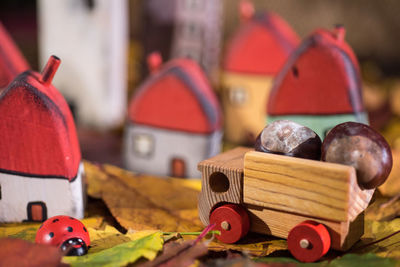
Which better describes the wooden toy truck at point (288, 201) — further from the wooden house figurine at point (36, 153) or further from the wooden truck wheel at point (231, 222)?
the wooden house figurine at point (36, 153)

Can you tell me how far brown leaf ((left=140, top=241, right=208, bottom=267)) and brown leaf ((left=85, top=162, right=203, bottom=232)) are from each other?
16 cm

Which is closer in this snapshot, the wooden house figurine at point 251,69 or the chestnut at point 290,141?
the chestnut at point 290,141

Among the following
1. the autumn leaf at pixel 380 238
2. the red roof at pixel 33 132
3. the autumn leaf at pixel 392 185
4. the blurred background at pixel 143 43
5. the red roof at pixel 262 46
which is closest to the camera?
the autumn leaf at pixel 380 238

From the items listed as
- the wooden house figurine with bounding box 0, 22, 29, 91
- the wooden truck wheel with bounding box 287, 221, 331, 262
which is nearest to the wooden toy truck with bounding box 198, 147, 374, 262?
the wooden truck wheel with bounding box 287, 221, 331, 262

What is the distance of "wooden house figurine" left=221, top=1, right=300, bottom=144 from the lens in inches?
69.7

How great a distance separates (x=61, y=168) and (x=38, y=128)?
0.31 ft

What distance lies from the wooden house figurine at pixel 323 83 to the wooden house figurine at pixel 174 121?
257mm

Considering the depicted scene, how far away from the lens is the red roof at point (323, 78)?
125 cm

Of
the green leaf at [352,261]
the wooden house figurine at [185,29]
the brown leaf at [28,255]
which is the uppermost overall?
the wooden house figurine at [185,29]

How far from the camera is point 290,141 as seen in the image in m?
0.88

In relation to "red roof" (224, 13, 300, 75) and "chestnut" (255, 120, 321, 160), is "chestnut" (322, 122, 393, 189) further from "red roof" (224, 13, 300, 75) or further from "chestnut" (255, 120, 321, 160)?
"red roof" (224, 13, 300, 75)

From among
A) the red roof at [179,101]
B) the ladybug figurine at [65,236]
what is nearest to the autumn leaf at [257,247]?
the ladybug figurine at [65,236]

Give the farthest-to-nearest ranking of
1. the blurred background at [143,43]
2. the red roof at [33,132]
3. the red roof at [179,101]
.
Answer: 1. the blurred background at [143,43]
2. the red roof at [179,101]
3. the red roof at [33,132]

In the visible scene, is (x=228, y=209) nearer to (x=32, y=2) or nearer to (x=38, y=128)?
(x=38, y=128)
